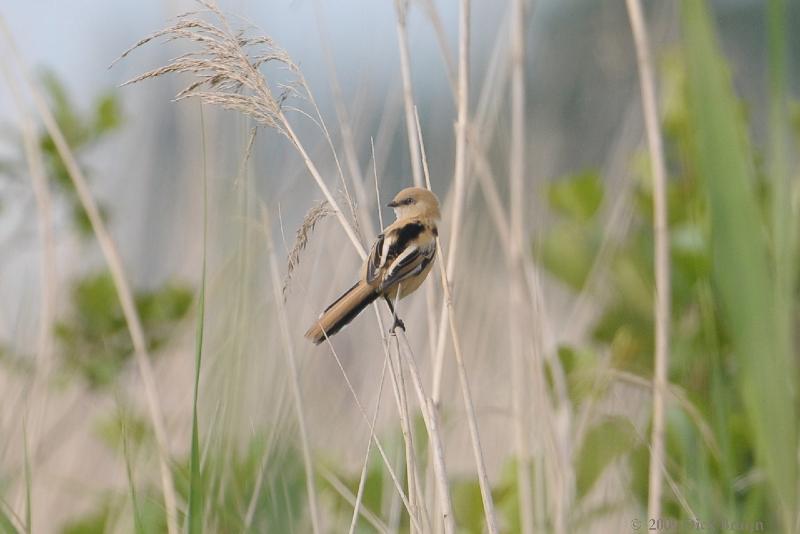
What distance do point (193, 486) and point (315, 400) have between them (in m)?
0.76

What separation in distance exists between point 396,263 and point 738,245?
523 mm

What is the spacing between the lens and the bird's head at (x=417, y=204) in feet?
4.04

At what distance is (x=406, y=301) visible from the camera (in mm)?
2043

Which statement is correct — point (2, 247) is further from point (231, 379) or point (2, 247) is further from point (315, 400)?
point (231, 379)

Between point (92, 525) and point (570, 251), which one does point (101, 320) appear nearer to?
point (92, 525)

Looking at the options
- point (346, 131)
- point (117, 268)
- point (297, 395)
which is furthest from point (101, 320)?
point (297, 395)

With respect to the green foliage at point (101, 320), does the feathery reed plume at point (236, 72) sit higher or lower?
higher

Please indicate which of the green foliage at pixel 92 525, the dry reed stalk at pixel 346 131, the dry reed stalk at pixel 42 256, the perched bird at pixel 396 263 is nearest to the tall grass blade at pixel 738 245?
the perched bird at pixel 396 263

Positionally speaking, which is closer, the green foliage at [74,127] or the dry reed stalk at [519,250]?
the dry reed stalk at [519,250]

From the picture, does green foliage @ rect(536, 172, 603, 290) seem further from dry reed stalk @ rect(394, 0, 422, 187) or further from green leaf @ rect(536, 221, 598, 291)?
dry reed stalk @ rect(394, 0, 422, 187)

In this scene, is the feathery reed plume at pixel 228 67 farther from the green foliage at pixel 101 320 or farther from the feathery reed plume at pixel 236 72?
the green foliage at pixel 101 320

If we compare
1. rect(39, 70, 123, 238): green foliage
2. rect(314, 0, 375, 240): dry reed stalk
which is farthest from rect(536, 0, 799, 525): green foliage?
rect(39, 70, 123, 238): green foliage

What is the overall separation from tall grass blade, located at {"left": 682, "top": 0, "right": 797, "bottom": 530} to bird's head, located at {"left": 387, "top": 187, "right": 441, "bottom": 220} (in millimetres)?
529

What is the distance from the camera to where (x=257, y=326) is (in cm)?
116
